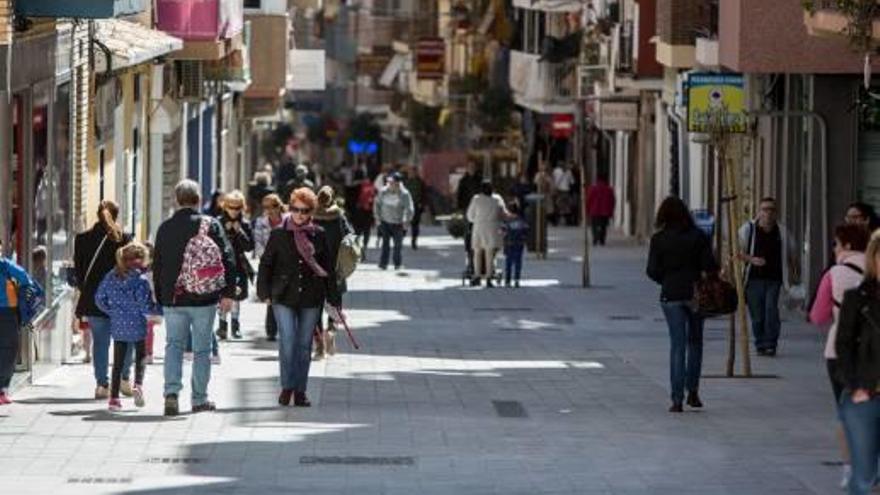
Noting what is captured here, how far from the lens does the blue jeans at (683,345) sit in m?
22.2

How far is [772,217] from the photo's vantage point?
94.7 ft

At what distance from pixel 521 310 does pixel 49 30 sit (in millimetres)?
12575

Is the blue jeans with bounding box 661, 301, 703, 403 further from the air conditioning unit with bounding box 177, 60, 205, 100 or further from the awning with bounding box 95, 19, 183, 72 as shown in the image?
the air conditioning unit with bounding box 177, 60, 205, 100

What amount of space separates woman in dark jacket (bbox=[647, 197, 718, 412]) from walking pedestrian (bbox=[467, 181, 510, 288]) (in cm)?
1933

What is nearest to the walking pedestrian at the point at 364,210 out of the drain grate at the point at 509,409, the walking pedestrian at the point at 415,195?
the walking pedestrian at the point at 415,195

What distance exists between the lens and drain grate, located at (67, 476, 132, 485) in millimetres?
17188

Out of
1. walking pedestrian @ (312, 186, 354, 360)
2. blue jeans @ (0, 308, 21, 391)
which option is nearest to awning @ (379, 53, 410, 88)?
walking pedestrian @ (312, 186, 354, 360)

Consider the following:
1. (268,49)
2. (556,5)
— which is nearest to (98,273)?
(268,49)

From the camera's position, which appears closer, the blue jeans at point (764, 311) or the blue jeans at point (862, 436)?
the blue jeans at point (862, 436)

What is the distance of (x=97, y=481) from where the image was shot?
17.3m

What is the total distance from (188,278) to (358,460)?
10.3 ft

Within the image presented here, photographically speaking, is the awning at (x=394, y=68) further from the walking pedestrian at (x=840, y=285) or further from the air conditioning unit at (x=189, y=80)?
the walking pedestrian at (x=840, y=285)

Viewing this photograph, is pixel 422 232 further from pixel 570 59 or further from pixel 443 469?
pixel 443 469

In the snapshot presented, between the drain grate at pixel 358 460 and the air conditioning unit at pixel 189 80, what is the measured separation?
93.3 feet
